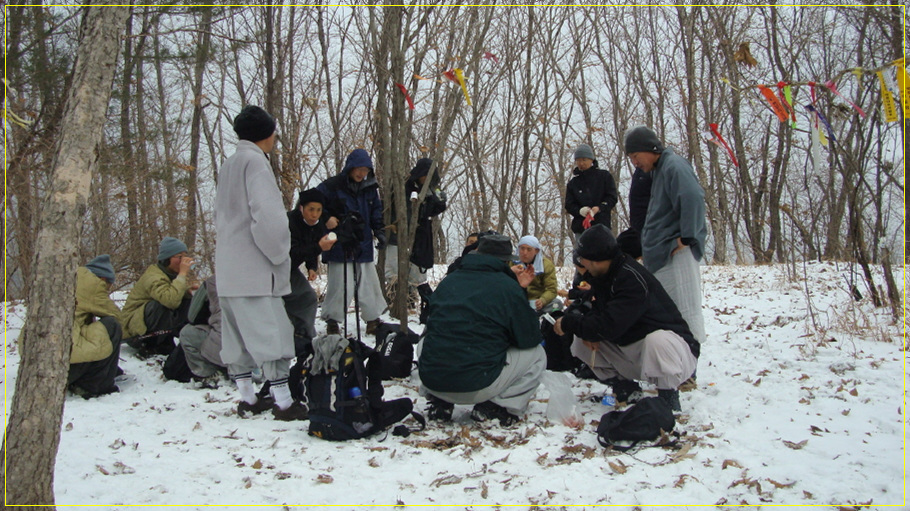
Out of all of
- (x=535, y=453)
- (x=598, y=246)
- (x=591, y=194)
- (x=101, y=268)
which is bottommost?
(x=535, y=453)

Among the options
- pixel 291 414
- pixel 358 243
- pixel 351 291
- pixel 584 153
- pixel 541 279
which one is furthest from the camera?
pixel 584 153

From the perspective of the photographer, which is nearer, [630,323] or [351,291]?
[630,323]

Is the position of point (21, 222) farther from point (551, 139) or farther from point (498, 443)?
point (551, 139)

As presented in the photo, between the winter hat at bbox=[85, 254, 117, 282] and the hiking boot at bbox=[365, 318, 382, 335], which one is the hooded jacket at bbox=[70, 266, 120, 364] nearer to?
the winter hat at bbox=[85, 254, 117, 282]

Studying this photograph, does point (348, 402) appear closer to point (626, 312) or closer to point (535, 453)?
point (535, 453)

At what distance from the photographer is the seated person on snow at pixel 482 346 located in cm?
351

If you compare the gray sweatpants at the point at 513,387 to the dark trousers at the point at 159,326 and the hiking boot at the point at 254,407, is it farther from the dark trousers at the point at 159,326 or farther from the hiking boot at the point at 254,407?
the dark trousers at the point at 159,326

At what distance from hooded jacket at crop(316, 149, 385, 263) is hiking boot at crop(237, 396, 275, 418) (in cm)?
149

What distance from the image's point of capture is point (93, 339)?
4285 mm

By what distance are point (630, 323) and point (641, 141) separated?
136cm

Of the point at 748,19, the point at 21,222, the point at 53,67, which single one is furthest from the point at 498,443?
the point at 748,19

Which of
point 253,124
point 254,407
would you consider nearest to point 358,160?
point 253,124

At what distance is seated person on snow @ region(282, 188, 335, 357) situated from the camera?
4668mm

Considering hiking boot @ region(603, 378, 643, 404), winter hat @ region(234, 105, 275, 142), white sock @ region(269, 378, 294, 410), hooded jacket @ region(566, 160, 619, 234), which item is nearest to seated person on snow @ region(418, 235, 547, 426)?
hiking boot @ region(603, 378, 643, 404)
